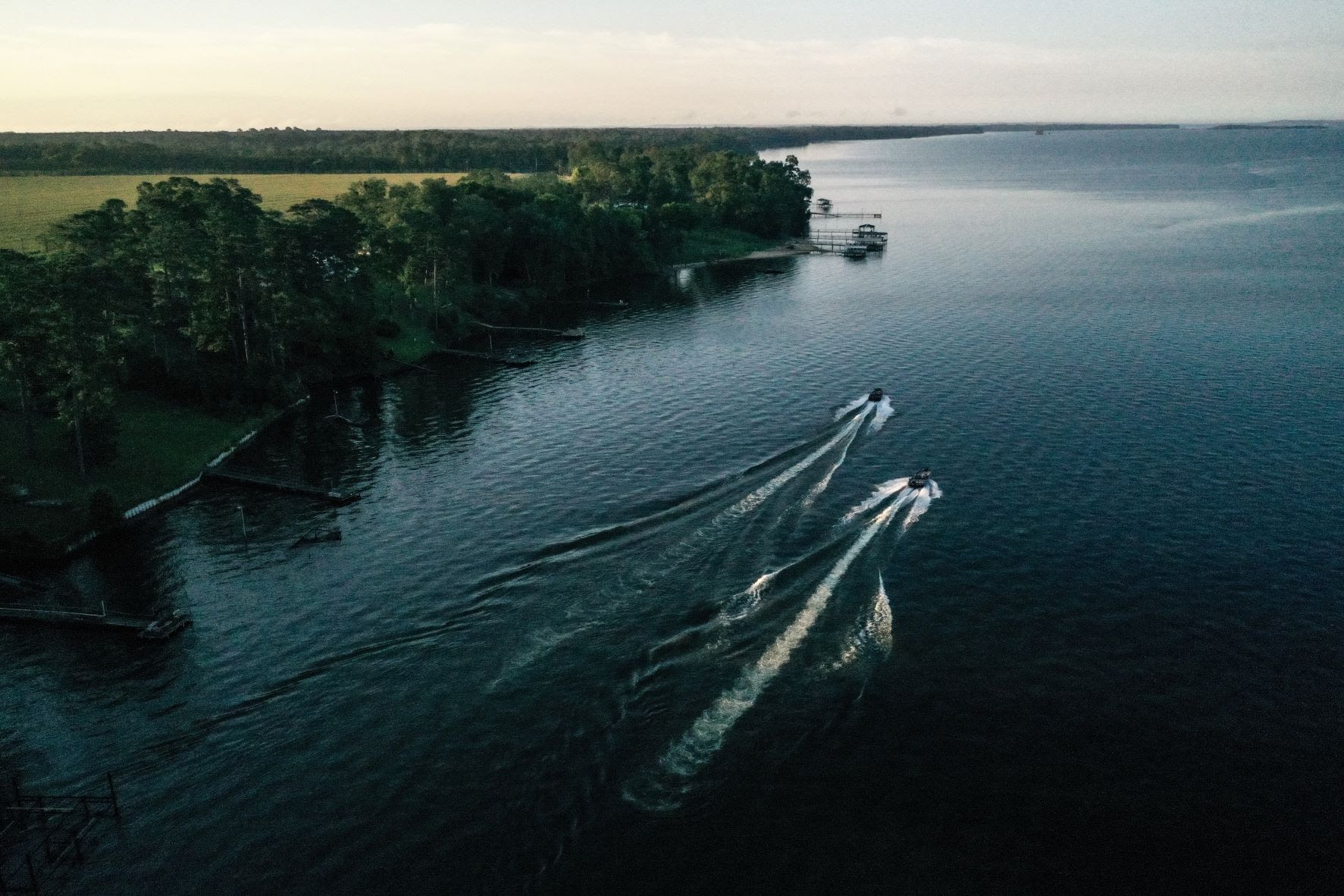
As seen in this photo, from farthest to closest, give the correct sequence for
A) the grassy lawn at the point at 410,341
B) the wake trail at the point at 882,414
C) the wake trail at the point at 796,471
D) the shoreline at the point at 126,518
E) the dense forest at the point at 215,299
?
the grassy lawn at the point at 410,341
the wake trail at the point at 882,414
the dense forest at the point at 215,299
the wake trail at the point at 796,471
the shoreline at the point at 126,518

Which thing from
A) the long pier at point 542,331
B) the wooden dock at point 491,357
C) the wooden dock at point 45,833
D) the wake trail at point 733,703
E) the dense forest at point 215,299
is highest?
the dense forest at point 215,299

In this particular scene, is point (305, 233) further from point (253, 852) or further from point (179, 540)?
point (253, 852)

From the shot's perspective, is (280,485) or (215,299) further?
(215,299)

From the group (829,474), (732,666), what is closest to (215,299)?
(829,474)

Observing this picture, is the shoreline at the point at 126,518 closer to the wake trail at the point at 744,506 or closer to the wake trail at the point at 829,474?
the wake trail at the point at 744,506

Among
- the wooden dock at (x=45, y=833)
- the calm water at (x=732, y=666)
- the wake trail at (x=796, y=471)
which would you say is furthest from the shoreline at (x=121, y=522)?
the wake trail at (x=796, y=471)

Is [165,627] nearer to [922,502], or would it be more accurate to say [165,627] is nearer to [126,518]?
[126,518]

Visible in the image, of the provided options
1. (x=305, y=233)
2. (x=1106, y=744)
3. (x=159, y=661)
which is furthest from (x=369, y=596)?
(x=305, y=233)
